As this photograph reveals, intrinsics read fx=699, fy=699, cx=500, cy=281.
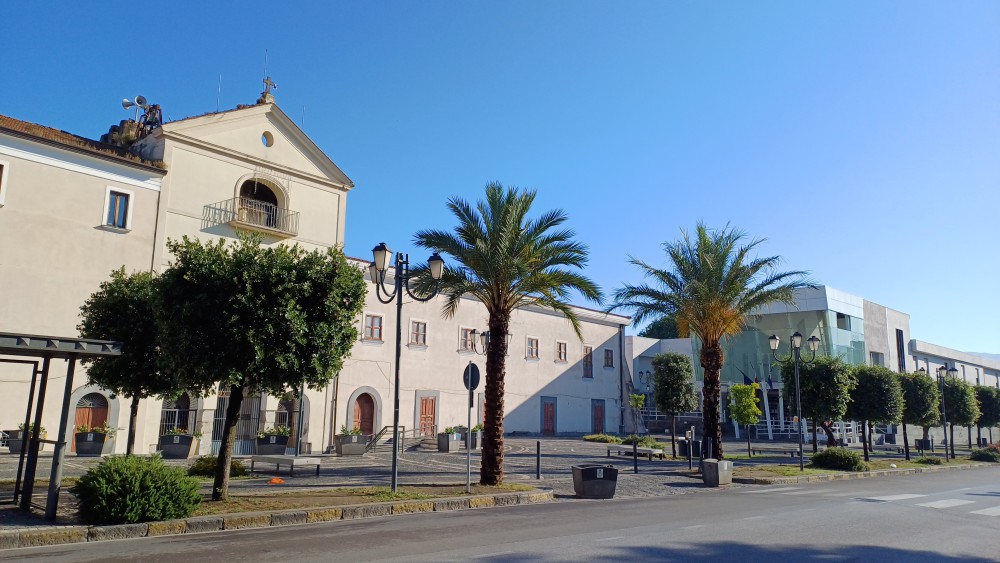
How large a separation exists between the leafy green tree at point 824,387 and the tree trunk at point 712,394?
6770mm

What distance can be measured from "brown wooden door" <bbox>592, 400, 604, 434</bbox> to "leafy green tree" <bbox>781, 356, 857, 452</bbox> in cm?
1419

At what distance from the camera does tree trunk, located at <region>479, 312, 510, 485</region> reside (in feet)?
53.0

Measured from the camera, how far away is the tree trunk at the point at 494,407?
53.0ft

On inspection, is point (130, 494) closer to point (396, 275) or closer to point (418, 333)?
point (396, 275)

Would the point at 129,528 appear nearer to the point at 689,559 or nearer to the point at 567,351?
the point at 689,559

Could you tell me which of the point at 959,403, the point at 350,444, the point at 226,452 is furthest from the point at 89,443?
the point at 959,403

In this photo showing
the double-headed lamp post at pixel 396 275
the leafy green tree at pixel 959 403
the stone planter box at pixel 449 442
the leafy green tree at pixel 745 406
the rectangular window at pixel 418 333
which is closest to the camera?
the double-headed lamp post at pixel 396 275

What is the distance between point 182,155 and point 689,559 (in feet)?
70.7

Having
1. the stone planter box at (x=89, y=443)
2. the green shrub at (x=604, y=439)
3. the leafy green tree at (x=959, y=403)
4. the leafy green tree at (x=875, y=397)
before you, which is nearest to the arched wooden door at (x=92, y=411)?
the stone planter box at (x=89, y=443)

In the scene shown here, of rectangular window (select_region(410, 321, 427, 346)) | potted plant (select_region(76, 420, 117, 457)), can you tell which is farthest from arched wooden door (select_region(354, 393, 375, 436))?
potted plant (select_region(76, 420, 117, 457))

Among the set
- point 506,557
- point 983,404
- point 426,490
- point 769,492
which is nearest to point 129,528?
point 506,557

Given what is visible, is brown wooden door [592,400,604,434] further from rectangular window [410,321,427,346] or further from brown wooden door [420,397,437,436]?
rectangular window [410,321,427,346]

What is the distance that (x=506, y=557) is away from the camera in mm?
8023

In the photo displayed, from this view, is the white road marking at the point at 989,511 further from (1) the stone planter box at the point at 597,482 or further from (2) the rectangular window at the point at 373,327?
(2) the rectangular window at the point at 373,327
